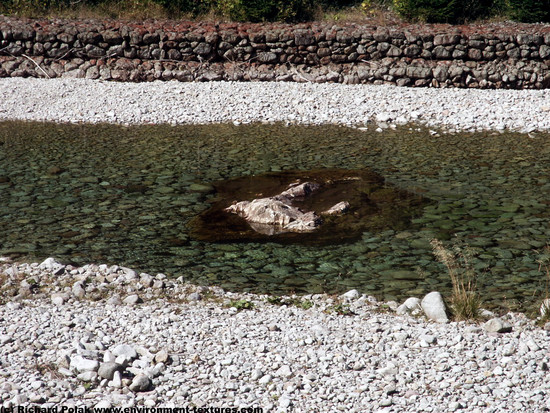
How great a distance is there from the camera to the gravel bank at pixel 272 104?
13.7 meters

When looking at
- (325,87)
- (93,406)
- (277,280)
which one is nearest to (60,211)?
(277,280)

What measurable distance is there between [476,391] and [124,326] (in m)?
2.84

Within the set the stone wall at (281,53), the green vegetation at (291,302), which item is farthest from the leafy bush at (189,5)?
the green vegetation at (291,302)

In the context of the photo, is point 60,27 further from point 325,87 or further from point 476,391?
point 476,391

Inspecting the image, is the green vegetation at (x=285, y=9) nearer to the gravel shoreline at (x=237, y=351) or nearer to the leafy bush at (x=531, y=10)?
the leafy bush at (x=531, y=10)

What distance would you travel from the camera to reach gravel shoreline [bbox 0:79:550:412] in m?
4.28

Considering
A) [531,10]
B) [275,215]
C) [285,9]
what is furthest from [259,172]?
[531,10]

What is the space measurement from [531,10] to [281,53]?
25.6 ft

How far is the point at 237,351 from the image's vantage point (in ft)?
16.0

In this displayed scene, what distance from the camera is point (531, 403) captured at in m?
4.20

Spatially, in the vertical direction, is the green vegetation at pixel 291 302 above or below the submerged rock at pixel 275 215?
above

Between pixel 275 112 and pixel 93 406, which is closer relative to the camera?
pixel 93 406

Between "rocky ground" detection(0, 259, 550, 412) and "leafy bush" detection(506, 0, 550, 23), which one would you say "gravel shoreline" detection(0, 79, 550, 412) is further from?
"leafy bush" detection(506, 0, 550, 23)

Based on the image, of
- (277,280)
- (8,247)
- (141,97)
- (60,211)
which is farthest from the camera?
(141,97)
